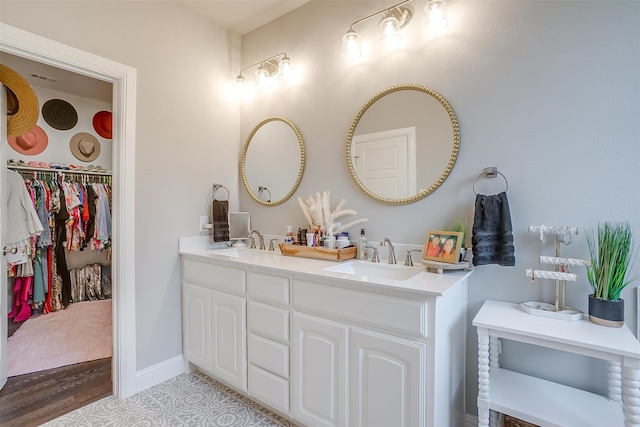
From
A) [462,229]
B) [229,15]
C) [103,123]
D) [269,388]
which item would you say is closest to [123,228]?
[269,388]

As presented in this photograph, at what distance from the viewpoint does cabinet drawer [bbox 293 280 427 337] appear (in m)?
1.21

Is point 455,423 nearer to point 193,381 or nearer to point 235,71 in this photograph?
point 193,381

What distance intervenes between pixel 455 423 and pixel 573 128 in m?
1.46

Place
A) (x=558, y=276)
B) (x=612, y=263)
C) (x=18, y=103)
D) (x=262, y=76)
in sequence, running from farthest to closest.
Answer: (x=262, y=76) < (x=18, y=103) < (x=558, y=276) < (x=612, y=263)

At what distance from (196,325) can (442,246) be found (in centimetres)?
173

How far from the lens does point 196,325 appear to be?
215 centimetres

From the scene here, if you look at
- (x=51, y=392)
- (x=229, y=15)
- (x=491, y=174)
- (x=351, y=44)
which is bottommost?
(x=51, y=392)

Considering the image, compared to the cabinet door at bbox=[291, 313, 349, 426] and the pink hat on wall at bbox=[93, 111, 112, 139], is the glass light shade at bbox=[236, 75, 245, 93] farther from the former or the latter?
the pink hat on wall at bbox=[93, 111, 112, 139]

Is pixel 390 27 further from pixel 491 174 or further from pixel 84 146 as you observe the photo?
pixel 84 146

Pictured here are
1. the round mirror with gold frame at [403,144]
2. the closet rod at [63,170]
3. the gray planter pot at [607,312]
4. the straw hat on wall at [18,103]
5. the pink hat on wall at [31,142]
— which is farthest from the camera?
the pink hat on wall at [31,142]

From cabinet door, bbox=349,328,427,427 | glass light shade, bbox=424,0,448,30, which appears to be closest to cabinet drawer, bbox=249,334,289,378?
cabinet door, bbox=349,328,427,427

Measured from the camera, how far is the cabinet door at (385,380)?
1.21 meters

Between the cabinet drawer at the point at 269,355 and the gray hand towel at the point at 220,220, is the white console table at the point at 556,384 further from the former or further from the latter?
the gray hand towel at the point at 220,220

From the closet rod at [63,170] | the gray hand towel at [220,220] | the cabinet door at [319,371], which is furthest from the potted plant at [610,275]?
the closet rod at [63,170]
